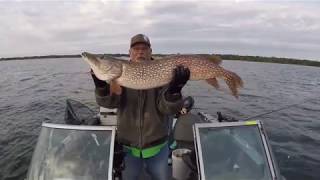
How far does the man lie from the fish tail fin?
0.57 meters

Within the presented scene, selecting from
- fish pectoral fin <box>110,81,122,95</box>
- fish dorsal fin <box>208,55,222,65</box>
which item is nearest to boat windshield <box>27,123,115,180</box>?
fish pectoral fin <box>110,81,122,95</box>

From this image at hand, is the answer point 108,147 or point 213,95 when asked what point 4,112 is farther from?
point 108,147

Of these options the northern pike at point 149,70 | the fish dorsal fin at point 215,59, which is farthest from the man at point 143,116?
the fish dorsal fin at point 215,59

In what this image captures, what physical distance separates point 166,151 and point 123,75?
51.3 inches

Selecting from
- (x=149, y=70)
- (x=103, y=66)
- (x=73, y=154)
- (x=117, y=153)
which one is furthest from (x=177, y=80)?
(x=73, y=154)

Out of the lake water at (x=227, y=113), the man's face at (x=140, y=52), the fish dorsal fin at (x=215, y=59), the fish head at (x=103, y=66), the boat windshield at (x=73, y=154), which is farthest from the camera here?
the lake water at (x=227, y=113)

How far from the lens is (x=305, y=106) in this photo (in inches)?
835

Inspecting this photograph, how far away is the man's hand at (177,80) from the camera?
14.3ft

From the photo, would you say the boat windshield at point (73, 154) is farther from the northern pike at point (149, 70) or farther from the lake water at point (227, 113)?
the northern pike at point (149, 70)

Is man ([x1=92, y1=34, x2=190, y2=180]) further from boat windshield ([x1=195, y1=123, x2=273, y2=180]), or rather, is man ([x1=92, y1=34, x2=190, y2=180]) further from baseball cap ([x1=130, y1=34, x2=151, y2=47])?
boat windshield ([x1=195, y1=123, x2=273, y2=180])

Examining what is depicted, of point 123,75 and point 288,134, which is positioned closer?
point 123,75

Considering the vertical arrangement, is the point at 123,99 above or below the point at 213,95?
above

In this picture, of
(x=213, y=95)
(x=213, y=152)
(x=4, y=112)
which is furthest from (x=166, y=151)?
(x=213, y=95)

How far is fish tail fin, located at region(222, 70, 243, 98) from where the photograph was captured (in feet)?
15.1
